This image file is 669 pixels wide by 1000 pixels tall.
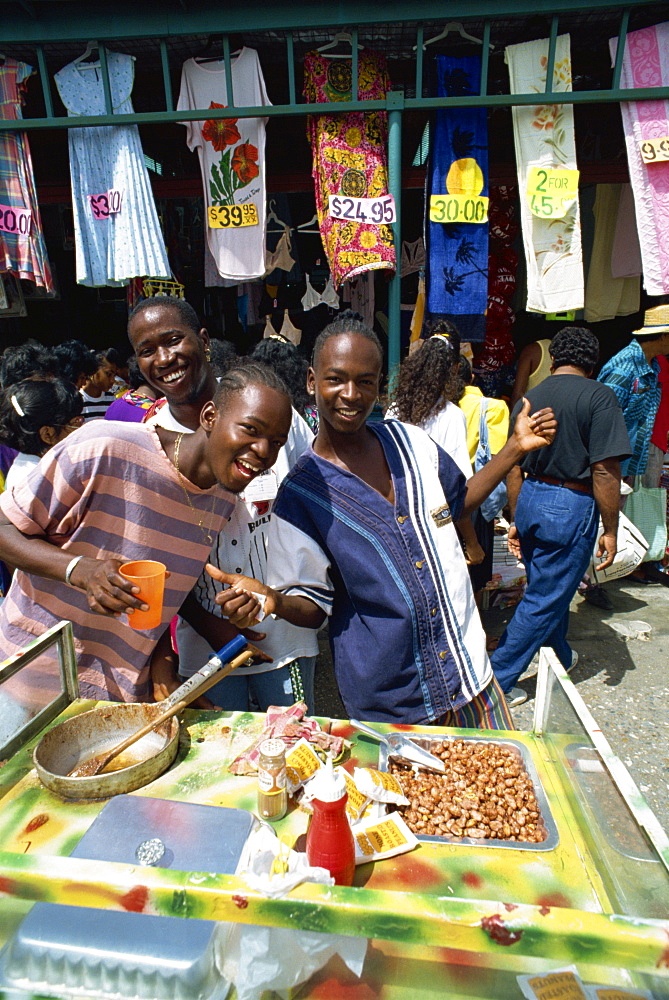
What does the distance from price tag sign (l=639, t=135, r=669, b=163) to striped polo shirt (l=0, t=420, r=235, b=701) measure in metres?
4.19

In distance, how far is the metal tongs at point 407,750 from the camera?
1458mm

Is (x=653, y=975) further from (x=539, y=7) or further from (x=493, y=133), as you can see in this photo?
(x=493, y=133)

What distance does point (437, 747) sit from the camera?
153cm

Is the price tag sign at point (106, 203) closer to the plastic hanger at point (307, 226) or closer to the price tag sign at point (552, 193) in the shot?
the plastic hanger at point (307, 226)

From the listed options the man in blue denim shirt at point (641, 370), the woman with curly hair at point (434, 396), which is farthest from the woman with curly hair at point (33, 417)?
the man in blue denim shirt at point (641, 370)

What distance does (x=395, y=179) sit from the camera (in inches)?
162

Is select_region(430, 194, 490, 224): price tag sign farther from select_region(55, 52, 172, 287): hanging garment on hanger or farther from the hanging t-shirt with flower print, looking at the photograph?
select_region(55, 52, 172, 287): hanging garment on hanger

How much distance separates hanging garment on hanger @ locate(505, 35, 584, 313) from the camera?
13.6 feet

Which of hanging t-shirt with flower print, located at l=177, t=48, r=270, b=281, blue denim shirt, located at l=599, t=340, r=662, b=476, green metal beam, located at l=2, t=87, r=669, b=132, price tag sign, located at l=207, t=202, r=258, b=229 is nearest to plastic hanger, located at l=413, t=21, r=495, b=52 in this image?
green metal beam, located at l=2, t=87, r=669, b=132

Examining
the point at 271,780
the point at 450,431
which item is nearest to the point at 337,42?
the point at 450,431

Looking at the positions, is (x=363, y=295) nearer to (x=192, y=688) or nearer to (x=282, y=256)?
→ (x=282, y=256)

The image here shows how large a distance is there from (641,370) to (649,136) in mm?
1691

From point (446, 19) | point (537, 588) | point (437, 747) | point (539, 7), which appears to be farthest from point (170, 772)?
point (539, 7)

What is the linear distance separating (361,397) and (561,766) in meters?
1.09
